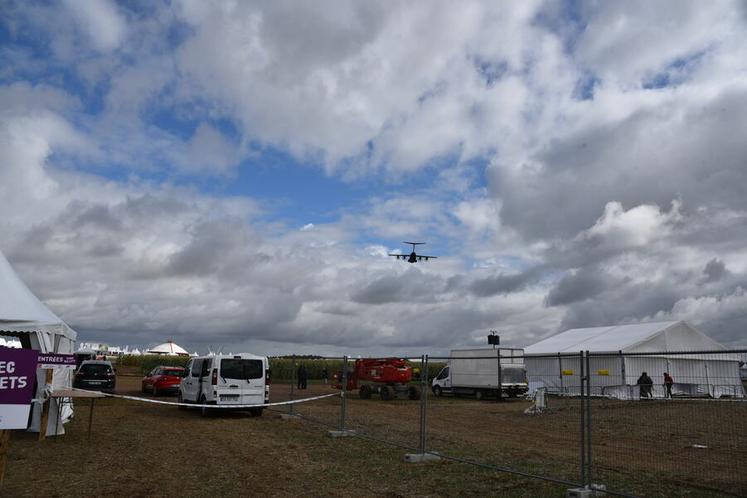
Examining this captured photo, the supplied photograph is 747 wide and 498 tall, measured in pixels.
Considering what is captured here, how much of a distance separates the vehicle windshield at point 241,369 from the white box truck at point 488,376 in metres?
13.2

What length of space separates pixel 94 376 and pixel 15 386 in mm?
21747

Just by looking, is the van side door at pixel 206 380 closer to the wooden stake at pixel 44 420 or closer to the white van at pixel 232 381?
the white van at pixel 232 381

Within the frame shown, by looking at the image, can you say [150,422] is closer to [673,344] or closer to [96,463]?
[96,463]

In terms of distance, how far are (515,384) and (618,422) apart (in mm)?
22246

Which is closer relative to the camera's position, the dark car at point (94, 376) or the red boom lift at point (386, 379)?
the dark car at point (94, 376)

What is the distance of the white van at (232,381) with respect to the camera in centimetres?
1856

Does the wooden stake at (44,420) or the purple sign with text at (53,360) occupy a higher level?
the purple sign with text at (53,360)

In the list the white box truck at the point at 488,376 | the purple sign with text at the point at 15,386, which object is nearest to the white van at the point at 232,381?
the purple sign with text at the point at 15,386

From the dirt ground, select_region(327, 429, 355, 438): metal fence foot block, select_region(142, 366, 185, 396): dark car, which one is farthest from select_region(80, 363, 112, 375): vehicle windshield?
select_region(327, 429, 355, 438): metal fence foot block

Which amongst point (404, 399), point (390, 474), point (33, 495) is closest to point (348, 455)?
point (390, 474)

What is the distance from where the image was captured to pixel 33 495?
332 inches

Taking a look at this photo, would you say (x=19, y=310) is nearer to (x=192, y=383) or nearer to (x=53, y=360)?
(x=53, y=360)

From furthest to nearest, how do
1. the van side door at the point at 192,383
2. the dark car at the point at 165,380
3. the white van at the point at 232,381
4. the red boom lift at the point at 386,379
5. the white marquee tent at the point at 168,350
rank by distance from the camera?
the white marquee tent at the point at 168,350 → the red boom lift at the point at 386,379 → the dark car at the point at 165,380 → the van side door at the point at 192,383 → the white van at the point at 232,381

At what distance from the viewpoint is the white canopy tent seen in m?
11.6
